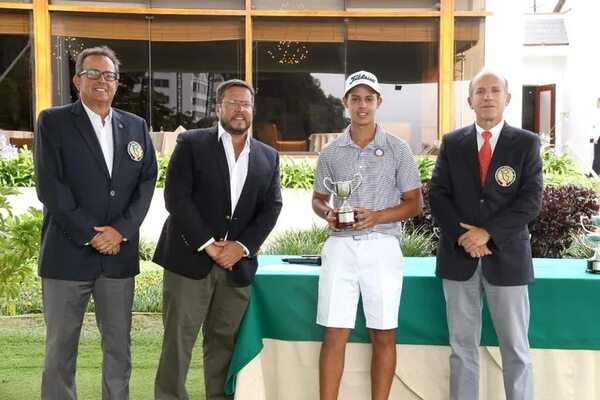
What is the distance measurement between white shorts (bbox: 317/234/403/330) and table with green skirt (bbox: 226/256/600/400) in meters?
0.25

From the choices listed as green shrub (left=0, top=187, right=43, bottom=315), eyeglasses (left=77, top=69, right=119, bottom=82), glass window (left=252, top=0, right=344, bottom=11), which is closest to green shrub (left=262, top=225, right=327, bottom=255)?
green shrub (left=0, top=187, right=43, bottom=315)

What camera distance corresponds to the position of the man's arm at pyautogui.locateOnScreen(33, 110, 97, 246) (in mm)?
4113

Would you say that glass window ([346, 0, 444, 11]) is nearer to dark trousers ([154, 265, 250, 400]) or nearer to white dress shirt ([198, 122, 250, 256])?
white dress shirt ([198, 122, 250, 256])

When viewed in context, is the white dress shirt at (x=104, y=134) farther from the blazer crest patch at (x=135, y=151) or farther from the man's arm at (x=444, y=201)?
the man's arm at (x=444, y=201)

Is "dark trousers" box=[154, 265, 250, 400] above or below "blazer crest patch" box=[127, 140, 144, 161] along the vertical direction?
below

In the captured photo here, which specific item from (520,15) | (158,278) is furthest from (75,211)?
(520,15)

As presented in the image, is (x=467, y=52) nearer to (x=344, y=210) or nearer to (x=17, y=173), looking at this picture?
(x=17, y=173)

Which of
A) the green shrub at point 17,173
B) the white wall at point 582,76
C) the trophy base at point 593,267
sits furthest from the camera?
the white wall at point 582,76

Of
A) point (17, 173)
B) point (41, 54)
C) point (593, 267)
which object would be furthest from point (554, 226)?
point (41, 54)

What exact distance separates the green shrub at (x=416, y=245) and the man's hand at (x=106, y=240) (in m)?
4.01

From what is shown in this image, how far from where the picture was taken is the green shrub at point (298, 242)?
26.5 feet

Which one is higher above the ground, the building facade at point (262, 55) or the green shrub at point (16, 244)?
the building facade at point (262, 55)

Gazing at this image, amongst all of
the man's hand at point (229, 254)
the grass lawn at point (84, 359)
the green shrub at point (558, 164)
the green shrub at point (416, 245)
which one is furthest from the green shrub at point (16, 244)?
the green shrub at point (558, 164)

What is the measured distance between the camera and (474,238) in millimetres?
4117
